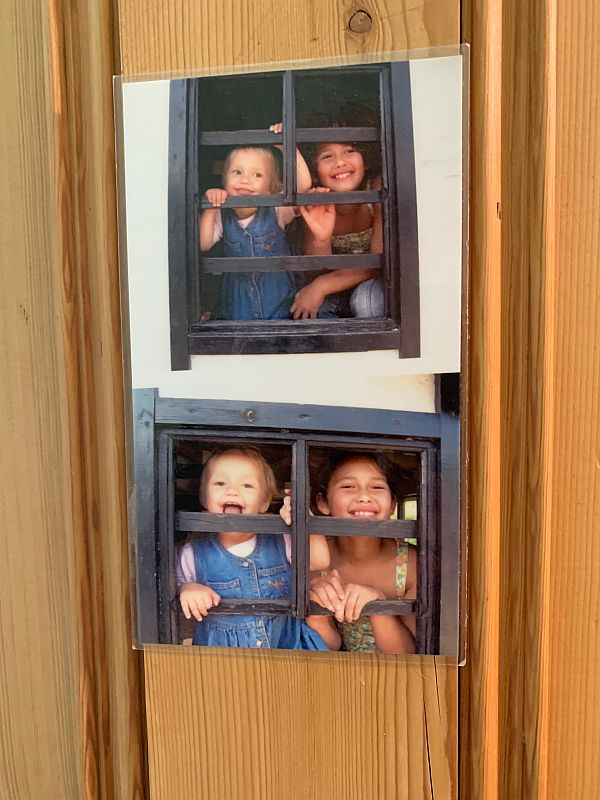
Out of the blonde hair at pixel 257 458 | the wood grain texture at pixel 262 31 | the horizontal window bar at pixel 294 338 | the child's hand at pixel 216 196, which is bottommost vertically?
the blonde hair at pixel 257 458

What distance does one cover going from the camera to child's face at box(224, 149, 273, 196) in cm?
45

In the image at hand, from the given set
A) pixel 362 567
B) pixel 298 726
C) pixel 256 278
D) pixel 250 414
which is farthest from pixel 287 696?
pixel 256 278

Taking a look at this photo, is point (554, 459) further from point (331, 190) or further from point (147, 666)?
point (147, 666)

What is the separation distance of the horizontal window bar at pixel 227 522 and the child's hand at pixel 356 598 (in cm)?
7

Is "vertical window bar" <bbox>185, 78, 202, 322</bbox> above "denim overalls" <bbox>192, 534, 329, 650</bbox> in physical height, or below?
above

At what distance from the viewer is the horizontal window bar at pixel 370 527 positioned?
18.0 inches

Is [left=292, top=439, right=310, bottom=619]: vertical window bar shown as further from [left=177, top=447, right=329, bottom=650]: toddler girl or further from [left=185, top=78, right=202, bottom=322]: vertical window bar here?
[left=185, top=78, right=202, bottom=322]: vertical window bar

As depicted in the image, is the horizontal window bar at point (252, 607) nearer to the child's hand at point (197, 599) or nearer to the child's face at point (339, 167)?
the child's hand at point (197, 599)

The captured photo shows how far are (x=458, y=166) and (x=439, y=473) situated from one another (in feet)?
0.73

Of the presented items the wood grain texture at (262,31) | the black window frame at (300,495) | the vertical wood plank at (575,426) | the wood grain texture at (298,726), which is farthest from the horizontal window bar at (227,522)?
the wood grain texture at (262,31)

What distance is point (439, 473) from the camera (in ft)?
1.48

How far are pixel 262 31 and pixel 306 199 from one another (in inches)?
5.1

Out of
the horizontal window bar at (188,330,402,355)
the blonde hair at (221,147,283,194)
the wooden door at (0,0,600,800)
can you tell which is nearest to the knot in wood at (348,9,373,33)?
the wooden door at (0,0,600,800)

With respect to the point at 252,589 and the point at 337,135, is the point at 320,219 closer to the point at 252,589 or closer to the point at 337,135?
the point at 337,135
